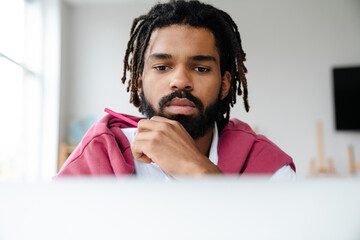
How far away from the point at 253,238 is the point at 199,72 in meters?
0.21

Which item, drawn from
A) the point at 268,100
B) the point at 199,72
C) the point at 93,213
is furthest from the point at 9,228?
the point at 268,100

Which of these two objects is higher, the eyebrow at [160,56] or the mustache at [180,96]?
the eyebrow at [160,56]

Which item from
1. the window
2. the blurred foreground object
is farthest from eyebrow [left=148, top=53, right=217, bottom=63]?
the blurred foreground object

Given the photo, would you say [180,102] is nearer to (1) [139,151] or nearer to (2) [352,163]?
(1) [139,151]

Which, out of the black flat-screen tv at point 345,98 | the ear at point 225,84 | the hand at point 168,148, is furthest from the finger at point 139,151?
the black flat-screen tv at point 345,98

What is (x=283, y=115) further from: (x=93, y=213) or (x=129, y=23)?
(x=93, y=213)

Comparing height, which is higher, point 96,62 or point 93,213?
point 96,62

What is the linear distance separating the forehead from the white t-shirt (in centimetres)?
8

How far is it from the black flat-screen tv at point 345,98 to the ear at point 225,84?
0.43 ft

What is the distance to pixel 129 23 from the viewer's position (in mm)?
323

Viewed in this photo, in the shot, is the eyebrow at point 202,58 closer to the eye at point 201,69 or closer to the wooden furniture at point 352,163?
the eye at point 201,69

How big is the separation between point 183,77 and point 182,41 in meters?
0.03

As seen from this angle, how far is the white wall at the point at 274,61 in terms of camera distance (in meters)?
0.32

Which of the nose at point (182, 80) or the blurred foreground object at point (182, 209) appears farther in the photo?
the nose at point (182, 80)
